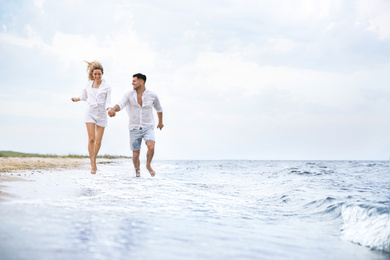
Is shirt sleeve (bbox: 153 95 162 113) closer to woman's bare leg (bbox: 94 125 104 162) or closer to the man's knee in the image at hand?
the man's knee

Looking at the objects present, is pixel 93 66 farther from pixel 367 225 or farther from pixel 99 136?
pixel 367 225

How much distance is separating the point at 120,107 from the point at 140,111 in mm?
564

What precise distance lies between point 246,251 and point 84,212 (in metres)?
2.01

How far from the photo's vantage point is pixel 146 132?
989 cm

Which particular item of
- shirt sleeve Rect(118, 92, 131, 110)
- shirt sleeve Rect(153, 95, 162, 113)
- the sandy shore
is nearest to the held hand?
shirt sleeve Rect(118, 92, 131, 110)

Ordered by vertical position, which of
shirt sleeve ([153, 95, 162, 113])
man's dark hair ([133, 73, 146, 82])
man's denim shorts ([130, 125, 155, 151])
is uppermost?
man's dark hair ([133, 73, 146, 82])

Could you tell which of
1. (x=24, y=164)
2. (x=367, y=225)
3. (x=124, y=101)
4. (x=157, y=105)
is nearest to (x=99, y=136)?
(x=124, y=101)

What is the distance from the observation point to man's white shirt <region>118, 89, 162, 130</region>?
31.3 ft

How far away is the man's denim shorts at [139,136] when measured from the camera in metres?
9.85

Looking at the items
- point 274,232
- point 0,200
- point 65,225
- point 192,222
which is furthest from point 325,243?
point 0,200

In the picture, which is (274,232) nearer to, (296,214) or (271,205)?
(296,214)

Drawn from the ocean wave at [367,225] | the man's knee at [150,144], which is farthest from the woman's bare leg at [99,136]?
the ocean wave at [367,225]

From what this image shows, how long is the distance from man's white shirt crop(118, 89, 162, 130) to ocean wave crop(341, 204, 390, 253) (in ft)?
18.4

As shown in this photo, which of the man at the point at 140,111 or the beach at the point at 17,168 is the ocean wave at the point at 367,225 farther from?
the man at the point at 140,111
